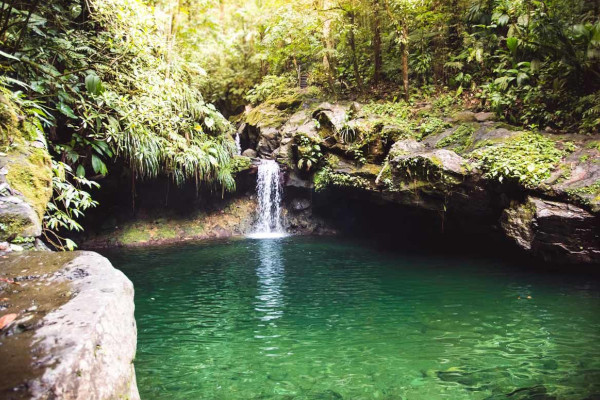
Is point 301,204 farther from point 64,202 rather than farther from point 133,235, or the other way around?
point 64,202

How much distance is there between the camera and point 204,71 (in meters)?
10.2

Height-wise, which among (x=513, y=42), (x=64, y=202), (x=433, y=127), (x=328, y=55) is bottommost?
(x=64, y=202)

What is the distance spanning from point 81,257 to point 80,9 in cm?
788

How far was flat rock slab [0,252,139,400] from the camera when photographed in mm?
1550

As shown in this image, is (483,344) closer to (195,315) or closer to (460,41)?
(195,315)

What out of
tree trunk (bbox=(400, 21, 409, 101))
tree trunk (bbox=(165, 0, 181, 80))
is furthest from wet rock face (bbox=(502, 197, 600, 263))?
tree trunk (bbox=(165, 0, 181, 80))

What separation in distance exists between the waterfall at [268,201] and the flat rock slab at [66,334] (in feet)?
36.4

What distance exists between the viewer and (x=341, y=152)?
11891 mm

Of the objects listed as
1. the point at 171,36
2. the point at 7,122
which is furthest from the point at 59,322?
the point at 171,36

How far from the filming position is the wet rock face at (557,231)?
6812 mm

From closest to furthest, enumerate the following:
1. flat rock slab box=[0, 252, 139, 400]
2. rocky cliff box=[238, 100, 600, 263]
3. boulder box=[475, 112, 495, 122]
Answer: flat rock slab box=[0, 252, 139, 400], rocky cliff box=[238, 100, 600, 263], boulder box=[475, 112, 495, 122]

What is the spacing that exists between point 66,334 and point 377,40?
13483 mm

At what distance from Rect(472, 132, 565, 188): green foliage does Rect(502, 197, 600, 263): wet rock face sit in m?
0.52

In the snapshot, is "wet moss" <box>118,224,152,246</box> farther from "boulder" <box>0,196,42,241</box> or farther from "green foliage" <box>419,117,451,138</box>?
"green foliage" <box>419,117,451,138</box>
